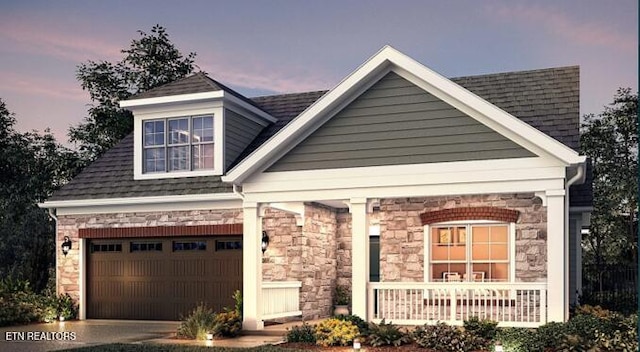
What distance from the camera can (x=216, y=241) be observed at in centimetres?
1850

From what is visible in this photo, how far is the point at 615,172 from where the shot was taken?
25922 mm

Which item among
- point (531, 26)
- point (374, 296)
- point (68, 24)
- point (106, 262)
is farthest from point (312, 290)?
point (68, 24)

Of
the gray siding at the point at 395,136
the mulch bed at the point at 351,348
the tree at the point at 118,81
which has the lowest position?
the mulch bed at the point at 351,348

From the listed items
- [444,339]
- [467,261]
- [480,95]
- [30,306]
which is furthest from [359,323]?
[30,306]

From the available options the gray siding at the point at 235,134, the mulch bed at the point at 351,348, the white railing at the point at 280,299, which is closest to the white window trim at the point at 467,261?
the white railing at the point at 280,299

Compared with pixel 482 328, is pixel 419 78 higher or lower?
higher

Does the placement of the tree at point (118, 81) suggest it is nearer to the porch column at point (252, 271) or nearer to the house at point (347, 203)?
the house at point (347, 203)

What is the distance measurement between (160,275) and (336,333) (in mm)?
7115

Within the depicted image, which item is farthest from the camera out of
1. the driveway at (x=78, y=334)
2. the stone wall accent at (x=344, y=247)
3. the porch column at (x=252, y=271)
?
the stone wall accent at (x=344, y=247)

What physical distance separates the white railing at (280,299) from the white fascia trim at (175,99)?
15.5ft

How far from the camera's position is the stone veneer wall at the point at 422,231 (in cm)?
1614

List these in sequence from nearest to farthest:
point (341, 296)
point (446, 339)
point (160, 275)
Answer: point (446, 339) → point (160, 275) → point (341, 296)

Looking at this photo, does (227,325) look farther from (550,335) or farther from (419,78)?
(550,335)

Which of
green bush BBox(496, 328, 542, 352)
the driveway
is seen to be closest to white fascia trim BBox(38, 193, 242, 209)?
the driveway
